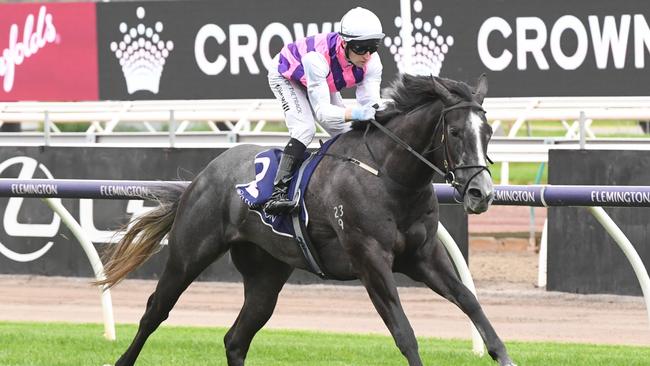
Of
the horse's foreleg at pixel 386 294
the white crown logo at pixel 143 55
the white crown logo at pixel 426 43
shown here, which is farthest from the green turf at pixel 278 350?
the white crown logo at pixel 143 55

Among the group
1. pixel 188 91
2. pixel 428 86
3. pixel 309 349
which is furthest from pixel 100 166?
pixel 428 86

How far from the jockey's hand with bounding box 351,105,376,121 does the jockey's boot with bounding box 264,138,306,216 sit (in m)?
0.39

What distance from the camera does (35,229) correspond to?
39.8 ft

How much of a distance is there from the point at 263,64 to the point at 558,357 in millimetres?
6742

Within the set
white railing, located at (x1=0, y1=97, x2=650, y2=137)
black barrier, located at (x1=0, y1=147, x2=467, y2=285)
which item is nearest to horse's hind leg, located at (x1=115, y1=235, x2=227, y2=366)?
black barrier, located at (x1=0, y1=147, x2=467, y2=285)

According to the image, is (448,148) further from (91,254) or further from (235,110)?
(235,110)

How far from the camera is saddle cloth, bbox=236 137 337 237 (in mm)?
6184

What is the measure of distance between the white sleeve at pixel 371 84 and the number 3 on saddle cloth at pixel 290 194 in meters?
0.26

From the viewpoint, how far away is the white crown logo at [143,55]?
1392 cm

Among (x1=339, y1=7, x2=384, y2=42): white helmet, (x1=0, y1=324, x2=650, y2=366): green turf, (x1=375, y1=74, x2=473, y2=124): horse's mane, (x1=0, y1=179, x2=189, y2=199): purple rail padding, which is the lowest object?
(x1=0, y1=324, x2=650, y2=366): green turf

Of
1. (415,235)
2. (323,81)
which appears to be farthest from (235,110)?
(415,235)

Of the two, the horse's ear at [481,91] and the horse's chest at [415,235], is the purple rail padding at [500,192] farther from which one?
the horse's ear at [481,91]

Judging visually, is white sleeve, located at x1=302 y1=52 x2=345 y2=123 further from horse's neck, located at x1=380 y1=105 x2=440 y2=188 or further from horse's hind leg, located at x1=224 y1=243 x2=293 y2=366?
horse's hind leg, located at x1=224 y1=243 x2=293 y2=366

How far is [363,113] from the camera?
19.7 feet
